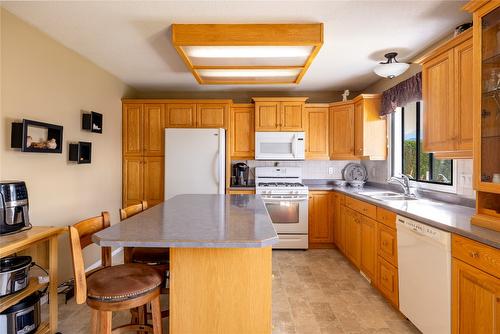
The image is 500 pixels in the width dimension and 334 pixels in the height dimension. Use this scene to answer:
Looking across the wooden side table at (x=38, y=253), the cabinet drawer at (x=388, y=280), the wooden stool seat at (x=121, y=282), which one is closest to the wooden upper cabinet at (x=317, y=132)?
the cabinet drawer at (x=388, y=280)

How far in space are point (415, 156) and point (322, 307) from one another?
2088mm

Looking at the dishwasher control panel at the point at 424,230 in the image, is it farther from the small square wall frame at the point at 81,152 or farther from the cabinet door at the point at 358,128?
the small square wall frame at the point at 81,152

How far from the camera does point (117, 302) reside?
4.22 ft

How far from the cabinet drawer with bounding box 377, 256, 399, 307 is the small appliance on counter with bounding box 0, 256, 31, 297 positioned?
271cm

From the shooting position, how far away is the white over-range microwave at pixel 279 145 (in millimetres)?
3973

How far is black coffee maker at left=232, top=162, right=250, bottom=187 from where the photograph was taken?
415cm

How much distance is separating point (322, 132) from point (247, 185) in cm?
142

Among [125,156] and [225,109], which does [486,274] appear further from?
[125,156]

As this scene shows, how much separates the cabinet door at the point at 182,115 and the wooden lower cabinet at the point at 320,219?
2.11 metres

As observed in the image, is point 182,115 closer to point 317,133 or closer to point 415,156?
point 317,133

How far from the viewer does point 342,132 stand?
13.0 feet

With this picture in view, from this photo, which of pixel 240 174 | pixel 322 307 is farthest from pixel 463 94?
pixel 240 174

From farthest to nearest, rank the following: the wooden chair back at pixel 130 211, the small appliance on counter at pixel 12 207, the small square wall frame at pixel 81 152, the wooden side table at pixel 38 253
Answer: the small square wall frame at pixel 81 152 < the wooden chair back at pixel 130 211 < the small appliance on counter at pixel 12 207 < the wooden side table at pixel 38 253

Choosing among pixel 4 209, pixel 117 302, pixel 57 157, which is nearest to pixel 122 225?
pixel 117 302
